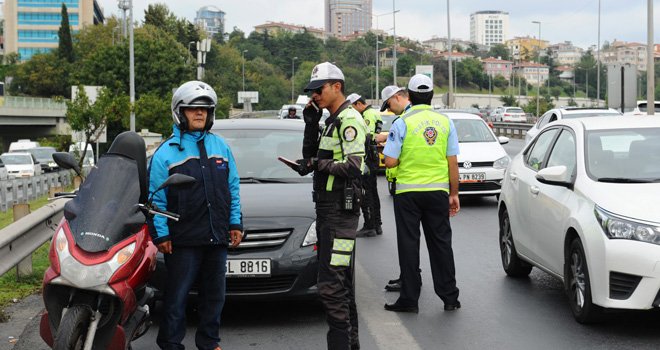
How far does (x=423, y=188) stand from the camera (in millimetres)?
7648

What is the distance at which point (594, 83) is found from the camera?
629 feet

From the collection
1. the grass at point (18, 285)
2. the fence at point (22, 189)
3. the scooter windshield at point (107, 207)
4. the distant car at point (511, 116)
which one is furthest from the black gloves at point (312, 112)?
the distant car at point (511, 116)

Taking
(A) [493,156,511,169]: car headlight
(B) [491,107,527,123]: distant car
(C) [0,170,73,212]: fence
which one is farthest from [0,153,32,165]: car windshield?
(B) [491,107,527,123]: distant car

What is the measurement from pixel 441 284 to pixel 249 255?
1.65 metres

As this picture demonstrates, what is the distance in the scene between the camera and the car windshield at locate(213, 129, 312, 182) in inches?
332

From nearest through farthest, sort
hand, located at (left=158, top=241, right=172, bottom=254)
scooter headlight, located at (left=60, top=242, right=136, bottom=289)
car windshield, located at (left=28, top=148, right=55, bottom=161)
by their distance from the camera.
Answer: scooter headlight, located at (left=60, top=242, right=136, bottom=289) → hand, located at (left=158, top=241, right=172, bottom=254) → car windshield, located at (left=28, top=148, right=55, bottom=161)

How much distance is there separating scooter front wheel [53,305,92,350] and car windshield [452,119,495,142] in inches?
526

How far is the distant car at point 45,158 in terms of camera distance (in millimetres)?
45062

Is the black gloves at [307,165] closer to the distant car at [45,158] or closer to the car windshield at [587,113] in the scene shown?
the car windshield at [587,113]

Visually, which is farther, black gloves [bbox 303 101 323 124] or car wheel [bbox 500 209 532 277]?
car wheel [bbox 500 209 532 277]

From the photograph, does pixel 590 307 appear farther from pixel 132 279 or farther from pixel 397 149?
pixel 132 279

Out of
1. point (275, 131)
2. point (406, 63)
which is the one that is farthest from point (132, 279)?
point (406, 63)

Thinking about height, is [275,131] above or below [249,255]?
above

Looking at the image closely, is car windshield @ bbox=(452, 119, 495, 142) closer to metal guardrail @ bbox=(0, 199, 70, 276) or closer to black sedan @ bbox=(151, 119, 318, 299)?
metal guardrail @ bbox=(0, 199, 70, 276)
